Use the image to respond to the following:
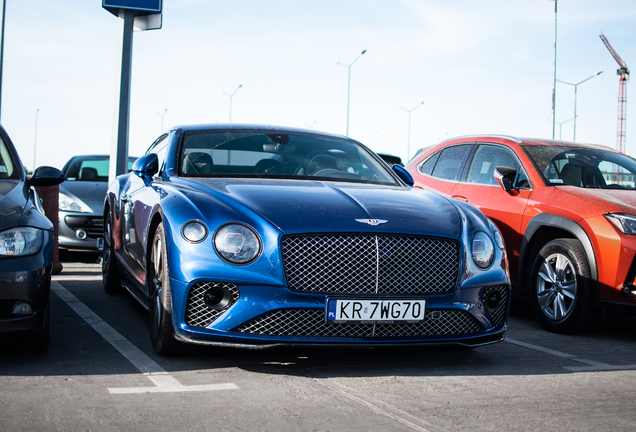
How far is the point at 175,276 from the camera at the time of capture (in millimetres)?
4043

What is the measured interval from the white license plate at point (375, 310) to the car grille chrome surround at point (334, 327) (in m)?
0.05

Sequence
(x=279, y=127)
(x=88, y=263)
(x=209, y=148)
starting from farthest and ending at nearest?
(x=88, y=263) < (x=279, y=127) < (x=209, y=148)

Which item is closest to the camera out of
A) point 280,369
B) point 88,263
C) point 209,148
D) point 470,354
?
point 280,369

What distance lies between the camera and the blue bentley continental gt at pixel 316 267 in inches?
154

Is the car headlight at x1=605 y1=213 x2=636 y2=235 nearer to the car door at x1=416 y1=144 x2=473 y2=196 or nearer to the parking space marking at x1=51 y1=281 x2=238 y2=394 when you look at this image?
the car door at x1=416 y1=144 x2=473 y2=196

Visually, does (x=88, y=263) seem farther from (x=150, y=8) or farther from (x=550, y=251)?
(x=550, y=251)

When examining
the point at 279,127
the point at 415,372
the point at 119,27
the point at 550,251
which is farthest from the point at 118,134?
the point at 415,372

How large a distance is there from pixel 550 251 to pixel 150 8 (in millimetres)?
7070

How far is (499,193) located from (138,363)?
13.0ft

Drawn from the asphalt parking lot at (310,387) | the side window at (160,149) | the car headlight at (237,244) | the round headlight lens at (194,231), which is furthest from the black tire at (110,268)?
the car headlight at (237,244)

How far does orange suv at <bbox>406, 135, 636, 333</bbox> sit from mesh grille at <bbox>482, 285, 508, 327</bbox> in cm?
146

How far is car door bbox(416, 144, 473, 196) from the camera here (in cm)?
769

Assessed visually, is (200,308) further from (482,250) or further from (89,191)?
(89,191)

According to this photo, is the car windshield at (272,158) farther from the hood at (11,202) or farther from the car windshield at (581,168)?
the car windshield at (581,168)
